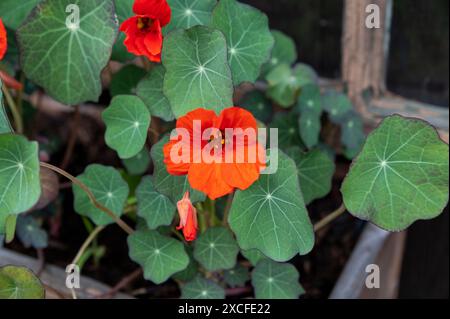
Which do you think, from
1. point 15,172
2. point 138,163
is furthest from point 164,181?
point 138,163

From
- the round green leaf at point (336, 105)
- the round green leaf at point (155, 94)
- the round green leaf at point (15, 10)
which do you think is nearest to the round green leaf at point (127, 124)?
the round green leaf at point (155, 94)

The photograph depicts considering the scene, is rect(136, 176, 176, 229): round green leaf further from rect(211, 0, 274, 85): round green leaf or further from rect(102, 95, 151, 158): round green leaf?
rect(211, 0, 274, 85): round green leaf

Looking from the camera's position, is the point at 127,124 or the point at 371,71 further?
the point at 371,71

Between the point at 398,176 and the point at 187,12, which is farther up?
the point at 187,12

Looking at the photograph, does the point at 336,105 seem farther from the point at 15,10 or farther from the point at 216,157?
the point at 15,10

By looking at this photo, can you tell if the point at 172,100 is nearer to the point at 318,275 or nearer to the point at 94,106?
the point at 318,275
